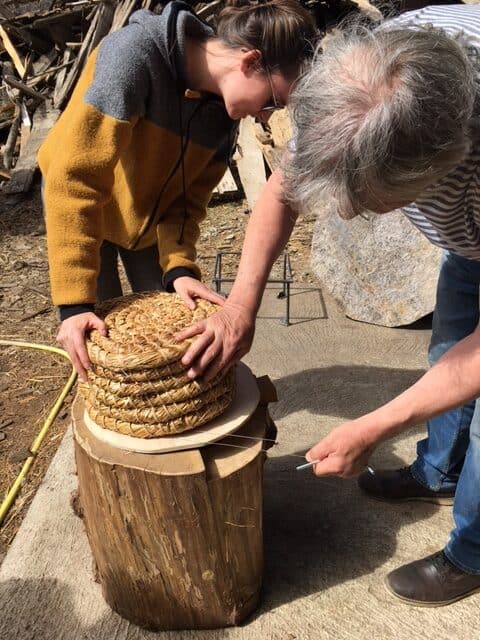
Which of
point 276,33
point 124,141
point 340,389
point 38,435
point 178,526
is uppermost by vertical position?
point 276,33

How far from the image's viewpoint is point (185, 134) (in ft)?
6.29

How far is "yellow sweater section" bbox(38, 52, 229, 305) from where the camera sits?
169cm

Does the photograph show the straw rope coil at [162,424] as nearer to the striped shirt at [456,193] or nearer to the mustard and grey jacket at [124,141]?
the mustard and grey jacket at [124,141]

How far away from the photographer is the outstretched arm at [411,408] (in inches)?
49.9

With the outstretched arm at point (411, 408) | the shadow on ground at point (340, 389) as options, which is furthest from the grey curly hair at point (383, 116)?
the shadow on ground at point (340, 389)

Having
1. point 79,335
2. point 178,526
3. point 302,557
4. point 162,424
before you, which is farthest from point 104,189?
point 302,557

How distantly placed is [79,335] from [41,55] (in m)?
6.68

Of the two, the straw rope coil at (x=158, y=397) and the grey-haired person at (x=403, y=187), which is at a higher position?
the grey-haired person at (x=403, y=187)

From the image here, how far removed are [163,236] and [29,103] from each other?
5.44 metres

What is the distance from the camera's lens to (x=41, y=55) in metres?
7.22

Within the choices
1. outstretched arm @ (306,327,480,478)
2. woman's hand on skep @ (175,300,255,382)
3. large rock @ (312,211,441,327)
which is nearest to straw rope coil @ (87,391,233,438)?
woman's hand on skep @ (175,300,255,382)

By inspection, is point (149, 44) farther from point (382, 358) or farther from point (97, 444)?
point (382, 358)

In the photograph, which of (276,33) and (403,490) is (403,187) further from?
(403,490)

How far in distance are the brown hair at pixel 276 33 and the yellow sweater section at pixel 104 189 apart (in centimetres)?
38
